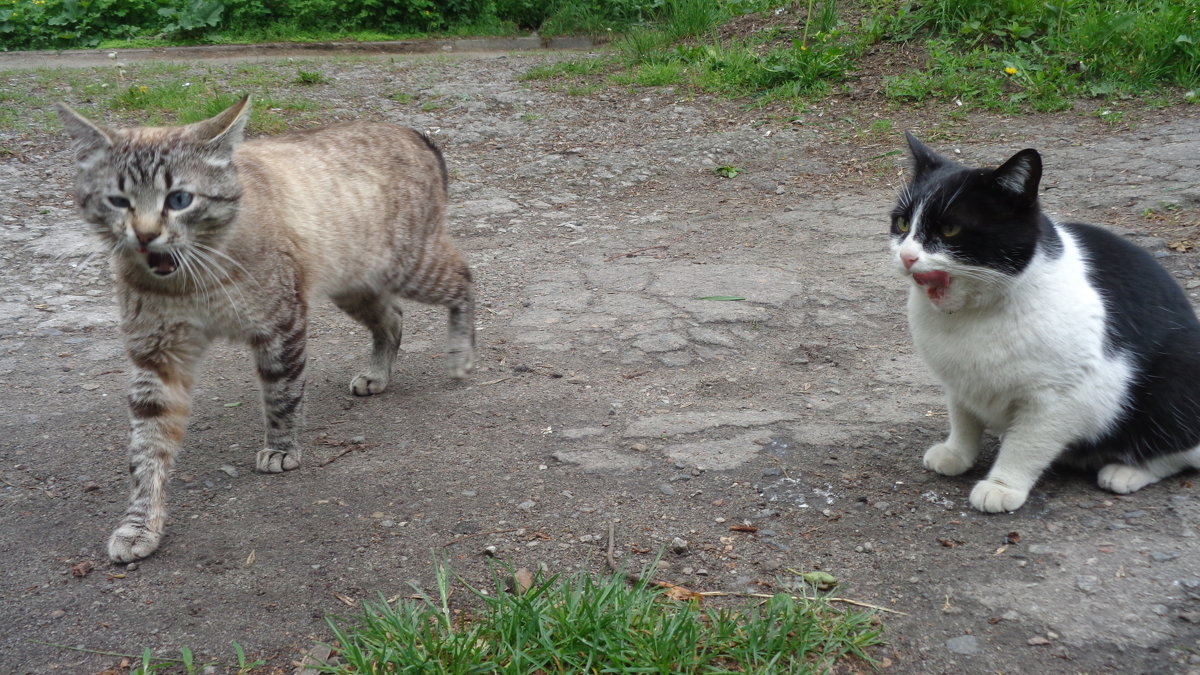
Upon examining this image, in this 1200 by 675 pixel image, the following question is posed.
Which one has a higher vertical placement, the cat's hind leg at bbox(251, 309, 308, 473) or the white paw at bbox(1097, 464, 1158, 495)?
the white paw at bbox(1097, 464, 1158, 495)

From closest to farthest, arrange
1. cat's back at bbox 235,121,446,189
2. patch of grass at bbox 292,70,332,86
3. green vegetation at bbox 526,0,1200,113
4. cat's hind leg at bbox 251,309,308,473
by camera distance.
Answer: cat's hind leg at bbox 251,309,308,473 → cat's back at bbox 235,121,446,189 → green vegetation at bbox 526,0,1200,113 → patch of grass at bbox 292,70,332,86

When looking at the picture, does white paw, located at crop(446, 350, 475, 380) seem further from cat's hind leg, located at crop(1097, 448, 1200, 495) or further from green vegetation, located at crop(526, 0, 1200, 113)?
green vegetation, located at crop(526, 0, 1200, 113)

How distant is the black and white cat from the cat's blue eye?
236 centimetres

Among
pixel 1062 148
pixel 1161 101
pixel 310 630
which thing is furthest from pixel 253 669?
pixel 1161 101

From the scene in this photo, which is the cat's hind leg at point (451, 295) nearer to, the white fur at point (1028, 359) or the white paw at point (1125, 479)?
the white fur at point (1028, 359)

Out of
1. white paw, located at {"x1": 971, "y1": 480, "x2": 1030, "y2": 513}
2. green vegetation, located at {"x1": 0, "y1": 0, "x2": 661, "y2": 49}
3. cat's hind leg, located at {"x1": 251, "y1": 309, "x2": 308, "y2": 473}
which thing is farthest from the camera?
green vegetation, located at {"x1": 0, "y1": 0, "x2": 661, "y2": 49}

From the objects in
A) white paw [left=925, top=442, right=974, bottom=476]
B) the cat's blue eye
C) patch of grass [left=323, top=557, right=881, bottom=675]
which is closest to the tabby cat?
the cat's blue eye

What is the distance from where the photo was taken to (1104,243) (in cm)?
303

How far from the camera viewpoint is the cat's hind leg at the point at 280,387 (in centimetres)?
352

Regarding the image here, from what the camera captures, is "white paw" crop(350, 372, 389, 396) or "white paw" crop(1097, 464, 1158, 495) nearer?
"white paw" crop(1097, 464, 1158, 495)

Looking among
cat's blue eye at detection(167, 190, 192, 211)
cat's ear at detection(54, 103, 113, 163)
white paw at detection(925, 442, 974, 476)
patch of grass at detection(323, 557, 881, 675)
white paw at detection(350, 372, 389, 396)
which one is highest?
cat's ear at detection(54, 103, 113, 163)

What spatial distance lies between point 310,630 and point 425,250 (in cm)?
227

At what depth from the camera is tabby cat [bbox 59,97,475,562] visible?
3119 millimetres

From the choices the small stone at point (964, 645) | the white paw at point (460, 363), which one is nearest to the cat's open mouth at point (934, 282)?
the small stone at point (964, 645)
